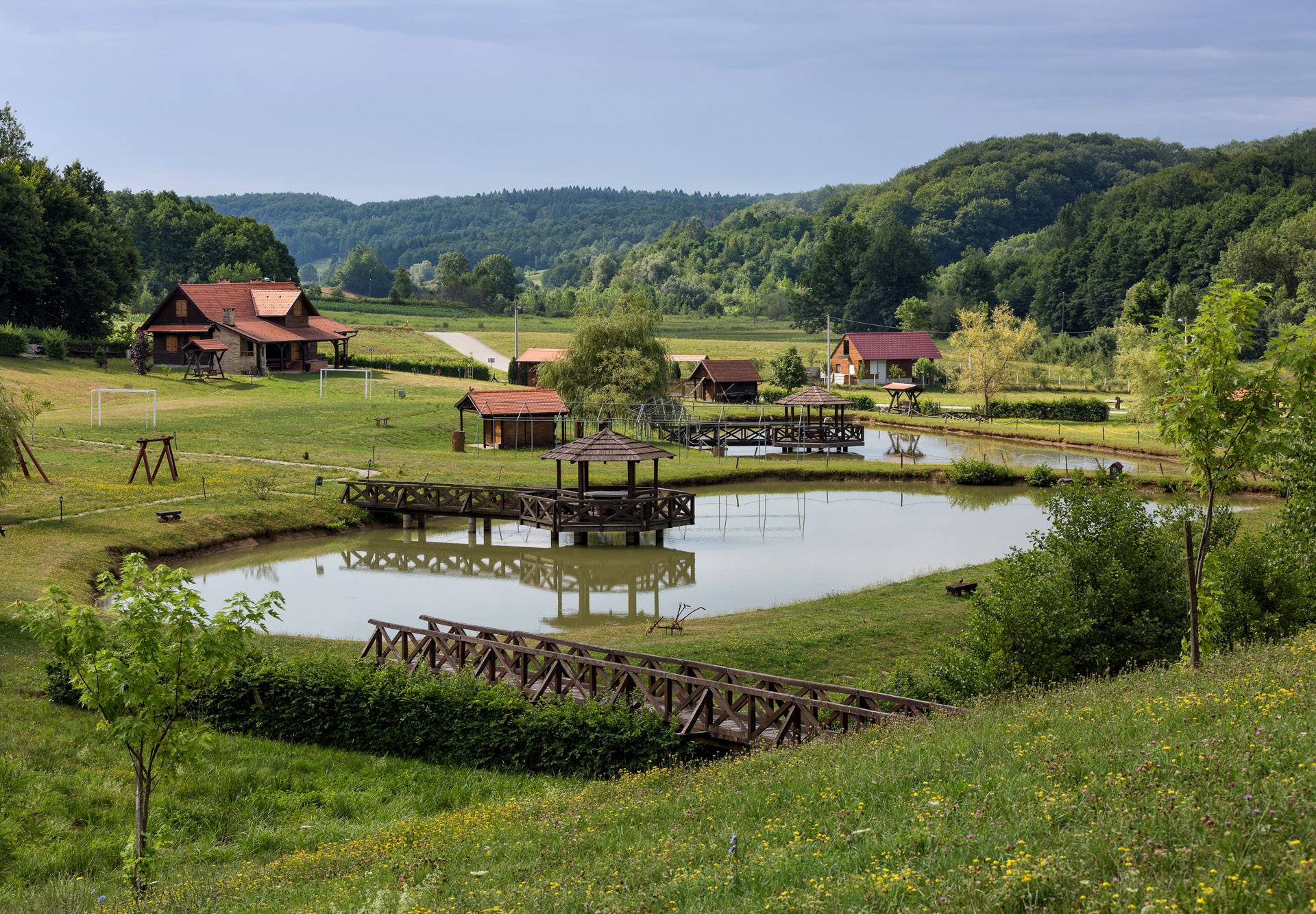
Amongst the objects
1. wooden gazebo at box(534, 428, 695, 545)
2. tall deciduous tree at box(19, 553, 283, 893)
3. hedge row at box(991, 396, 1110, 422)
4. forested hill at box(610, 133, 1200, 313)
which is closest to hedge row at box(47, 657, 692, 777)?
tall deciduous tree at box(19, 553, 283, 893)

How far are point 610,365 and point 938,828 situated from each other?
143 feet

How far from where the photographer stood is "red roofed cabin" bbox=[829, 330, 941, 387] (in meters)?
77.2

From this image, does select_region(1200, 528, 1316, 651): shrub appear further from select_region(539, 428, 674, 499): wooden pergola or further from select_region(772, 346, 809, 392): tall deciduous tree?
select_region(772, 346, 809, 392): tall deciduous tree

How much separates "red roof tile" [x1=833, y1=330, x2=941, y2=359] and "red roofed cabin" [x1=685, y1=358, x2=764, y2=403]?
38.5ft

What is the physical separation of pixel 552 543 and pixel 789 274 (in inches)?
5418

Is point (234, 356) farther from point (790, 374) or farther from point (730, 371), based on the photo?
point (790, 374)

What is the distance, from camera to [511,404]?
47062 mm

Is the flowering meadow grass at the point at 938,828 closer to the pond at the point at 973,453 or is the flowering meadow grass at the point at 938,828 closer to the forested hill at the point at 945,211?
the pond at the point at 973,453

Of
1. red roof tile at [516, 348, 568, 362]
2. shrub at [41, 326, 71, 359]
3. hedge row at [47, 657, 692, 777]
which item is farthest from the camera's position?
shrub at [41, 326, 71, 359]

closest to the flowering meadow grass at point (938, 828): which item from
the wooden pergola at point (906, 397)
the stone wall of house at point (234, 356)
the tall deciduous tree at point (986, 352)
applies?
the wooden pergola at point (906, 397)

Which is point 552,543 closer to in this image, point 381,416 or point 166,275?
point 381,416

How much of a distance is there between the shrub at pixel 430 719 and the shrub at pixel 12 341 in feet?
163

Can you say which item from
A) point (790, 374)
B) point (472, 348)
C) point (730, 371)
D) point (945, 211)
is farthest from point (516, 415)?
point (945, 211)

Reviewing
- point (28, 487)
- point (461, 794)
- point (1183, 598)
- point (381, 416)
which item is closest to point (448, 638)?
point (461, 794)
